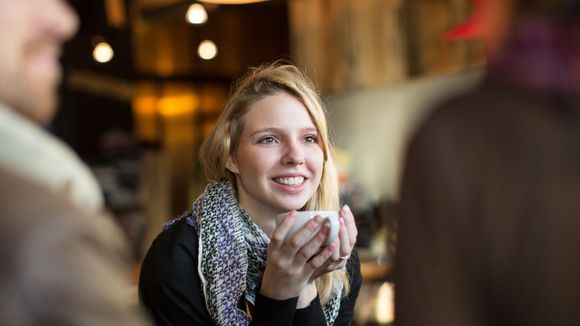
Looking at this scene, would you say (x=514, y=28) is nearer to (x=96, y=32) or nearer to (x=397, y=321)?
(x=397, y=321)

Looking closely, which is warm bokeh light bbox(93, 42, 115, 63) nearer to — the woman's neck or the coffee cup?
the woman's neck

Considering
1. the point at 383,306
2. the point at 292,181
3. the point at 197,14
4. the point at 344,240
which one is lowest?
the point at 383,306

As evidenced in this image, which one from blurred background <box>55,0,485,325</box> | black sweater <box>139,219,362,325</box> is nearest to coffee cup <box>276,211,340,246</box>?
black sweater <box>139,219,362,325</box>

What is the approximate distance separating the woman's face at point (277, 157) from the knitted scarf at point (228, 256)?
56 millimetres

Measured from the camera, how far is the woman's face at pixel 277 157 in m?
2.03

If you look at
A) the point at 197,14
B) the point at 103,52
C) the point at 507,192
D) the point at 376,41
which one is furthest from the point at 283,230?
the point at 376,41

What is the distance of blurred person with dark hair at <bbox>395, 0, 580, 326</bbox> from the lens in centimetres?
85

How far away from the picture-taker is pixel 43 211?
0.63m

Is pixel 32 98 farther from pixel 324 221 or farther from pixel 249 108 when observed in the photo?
pixel 249 108

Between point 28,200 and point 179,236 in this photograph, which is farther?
point 179,236

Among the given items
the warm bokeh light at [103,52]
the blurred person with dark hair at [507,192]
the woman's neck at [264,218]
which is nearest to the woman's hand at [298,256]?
the woman's neck at [264,218]

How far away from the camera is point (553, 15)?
0.86m

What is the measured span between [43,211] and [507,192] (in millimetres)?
470

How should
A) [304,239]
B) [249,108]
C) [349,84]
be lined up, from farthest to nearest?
[349,84], [249,108], [304,239]
